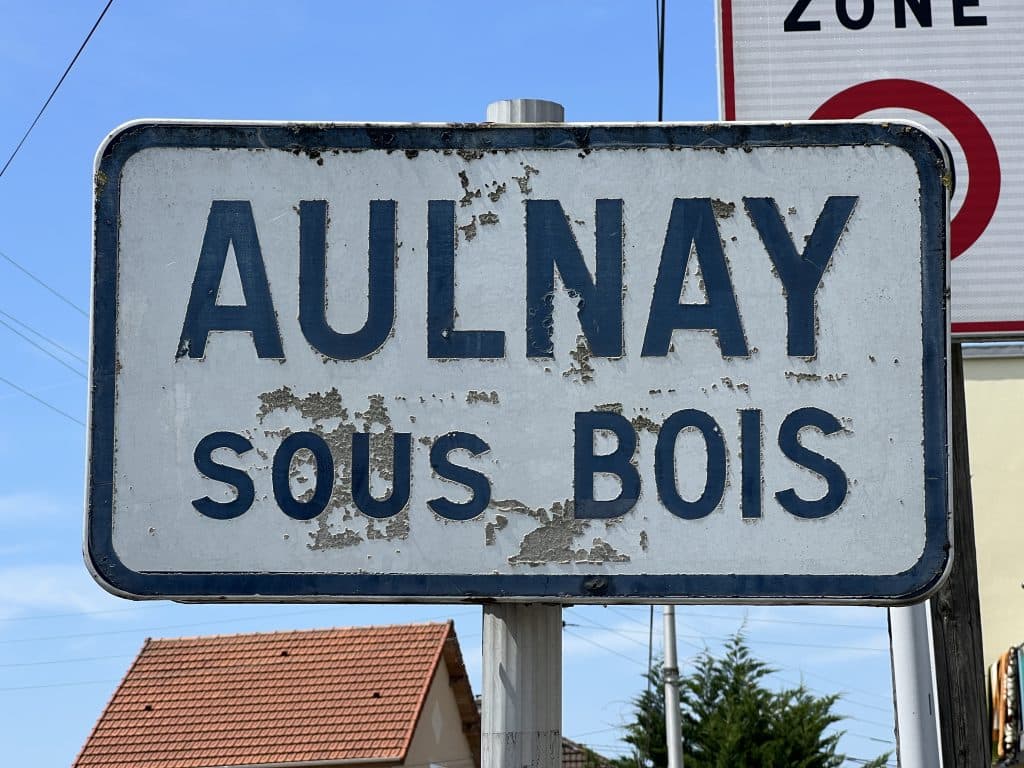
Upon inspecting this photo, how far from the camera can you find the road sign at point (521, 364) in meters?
1.98

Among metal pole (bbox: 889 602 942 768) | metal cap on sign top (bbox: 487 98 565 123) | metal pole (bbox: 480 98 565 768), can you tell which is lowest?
metal pole (bbox: 480 98 565 768)

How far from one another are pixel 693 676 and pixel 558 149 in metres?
27.9

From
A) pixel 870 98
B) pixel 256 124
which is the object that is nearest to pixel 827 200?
pixel 256 124

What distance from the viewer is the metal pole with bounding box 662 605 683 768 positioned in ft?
73.2

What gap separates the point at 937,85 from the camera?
3.27 m

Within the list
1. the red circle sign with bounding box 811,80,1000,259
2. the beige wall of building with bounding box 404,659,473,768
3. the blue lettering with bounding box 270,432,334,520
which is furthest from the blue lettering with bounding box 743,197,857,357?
the beige wall of building with bounding box 404,659,473,768

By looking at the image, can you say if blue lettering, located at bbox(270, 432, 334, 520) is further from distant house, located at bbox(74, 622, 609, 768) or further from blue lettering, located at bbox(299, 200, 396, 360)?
distant house, located at bbox(74, 622, 609, 768)

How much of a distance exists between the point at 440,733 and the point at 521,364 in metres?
24.2

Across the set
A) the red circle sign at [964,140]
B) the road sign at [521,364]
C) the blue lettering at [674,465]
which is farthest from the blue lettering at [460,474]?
the red circle sign at [964,140]

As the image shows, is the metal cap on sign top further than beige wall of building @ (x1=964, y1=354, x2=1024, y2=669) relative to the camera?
No

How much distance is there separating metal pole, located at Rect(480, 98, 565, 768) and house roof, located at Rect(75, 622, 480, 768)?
2126 cm

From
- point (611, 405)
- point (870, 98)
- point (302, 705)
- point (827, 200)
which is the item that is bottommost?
point (611, 405)

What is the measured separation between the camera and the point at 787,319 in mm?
2037

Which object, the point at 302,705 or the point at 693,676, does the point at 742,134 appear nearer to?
the point at 302,705
